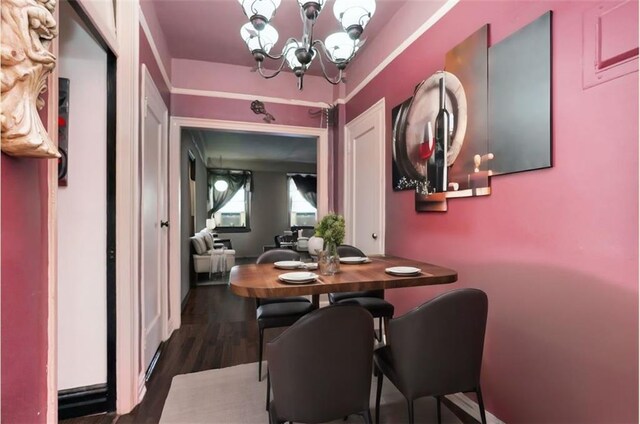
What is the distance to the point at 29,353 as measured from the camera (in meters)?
0.83

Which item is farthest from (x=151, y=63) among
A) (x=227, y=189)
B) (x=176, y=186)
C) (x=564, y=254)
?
(x=227, y=189)

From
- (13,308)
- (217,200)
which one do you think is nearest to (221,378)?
(13,308)

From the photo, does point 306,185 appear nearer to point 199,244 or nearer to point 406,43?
point 199,244

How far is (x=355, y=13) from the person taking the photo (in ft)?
4.88

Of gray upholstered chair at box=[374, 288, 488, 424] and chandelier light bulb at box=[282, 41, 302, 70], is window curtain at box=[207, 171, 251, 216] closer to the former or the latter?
chandelier light bulb at box=[282, 41, 302, 70]

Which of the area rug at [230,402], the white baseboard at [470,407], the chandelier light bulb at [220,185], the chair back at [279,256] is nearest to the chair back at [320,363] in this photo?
the area rug at [230,402]

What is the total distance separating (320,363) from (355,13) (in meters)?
1.65

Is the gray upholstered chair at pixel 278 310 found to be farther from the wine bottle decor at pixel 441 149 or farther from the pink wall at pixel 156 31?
the pink wall at pixel 156 31

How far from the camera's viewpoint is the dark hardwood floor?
68.1 inches

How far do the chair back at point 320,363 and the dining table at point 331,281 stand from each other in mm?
214

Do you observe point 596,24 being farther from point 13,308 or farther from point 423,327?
point 13,308

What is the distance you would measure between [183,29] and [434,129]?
7.78ft

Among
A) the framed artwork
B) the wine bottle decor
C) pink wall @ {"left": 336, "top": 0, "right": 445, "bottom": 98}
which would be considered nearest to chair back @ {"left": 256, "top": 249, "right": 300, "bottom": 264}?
the wine bottle decor

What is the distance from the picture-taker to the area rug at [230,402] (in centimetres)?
168
